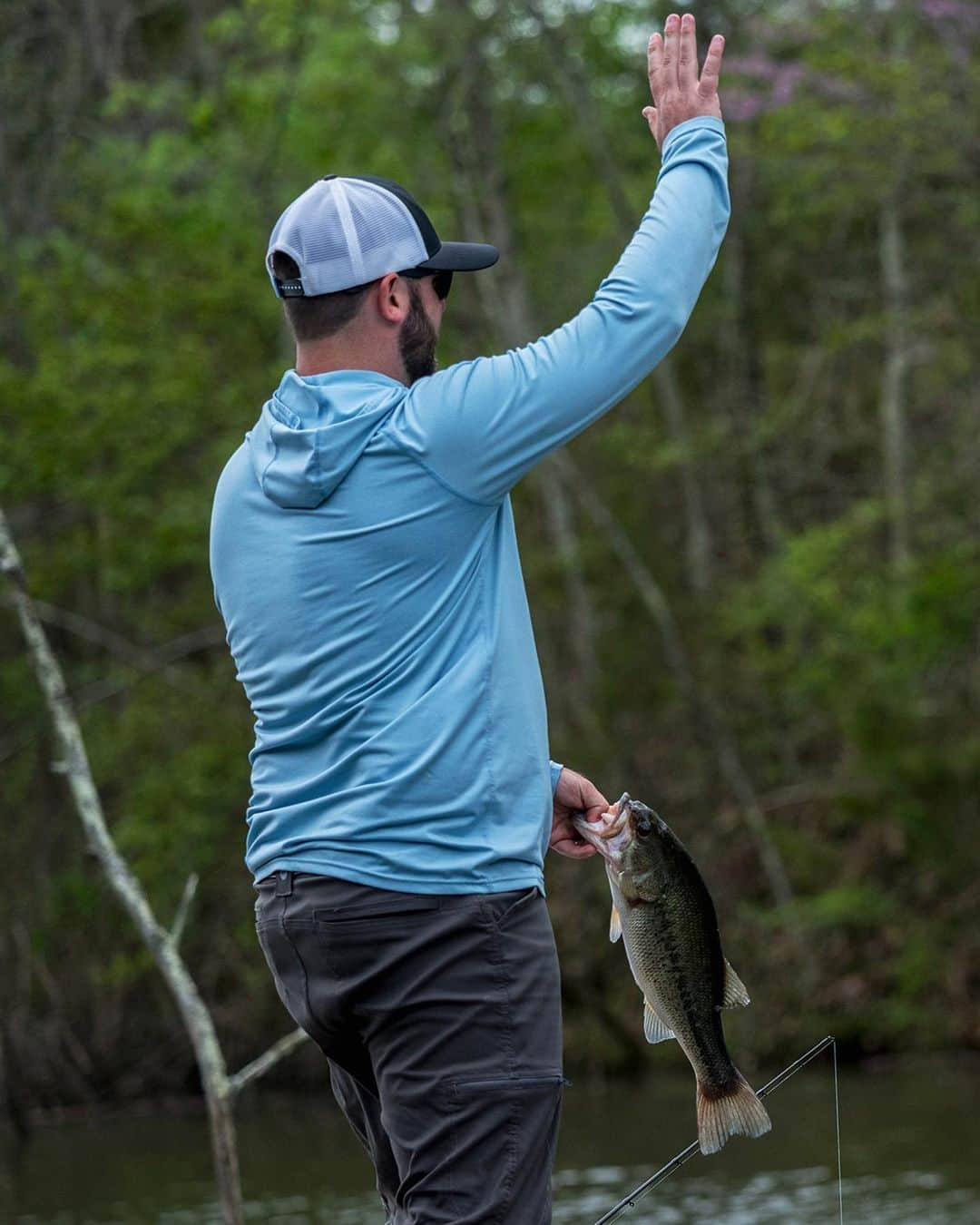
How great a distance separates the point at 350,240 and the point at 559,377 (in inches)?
13.9

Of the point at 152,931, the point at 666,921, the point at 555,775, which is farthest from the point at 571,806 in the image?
the point at 152,931

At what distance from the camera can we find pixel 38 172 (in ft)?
57.5

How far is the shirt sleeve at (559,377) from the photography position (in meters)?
2.60

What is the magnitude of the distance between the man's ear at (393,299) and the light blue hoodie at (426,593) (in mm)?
88

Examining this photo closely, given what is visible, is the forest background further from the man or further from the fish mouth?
the man

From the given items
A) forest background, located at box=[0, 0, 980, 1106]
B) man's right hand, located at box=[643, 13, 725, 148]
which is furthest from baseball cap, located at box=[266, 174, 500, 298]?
forest background, located at box=[0, 0, 980, 1106]

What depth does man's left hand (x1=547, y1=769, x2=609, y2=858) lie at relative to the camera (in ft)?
10.1

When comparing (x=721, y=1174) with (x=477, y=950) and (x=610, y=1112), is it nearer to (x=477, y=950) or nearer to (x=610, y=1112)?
(x=610, y=1112)

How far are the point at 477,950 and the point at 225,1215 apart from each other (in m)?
4.15

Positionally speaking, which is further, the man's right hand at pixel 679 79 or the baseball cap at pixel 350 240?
the man's right hand at pixel 679 79

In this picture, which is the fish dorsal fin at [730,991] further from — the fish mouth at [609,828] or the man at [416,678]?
the man at [416,678]

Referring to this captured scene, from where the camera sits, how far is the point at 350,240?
2.74 m

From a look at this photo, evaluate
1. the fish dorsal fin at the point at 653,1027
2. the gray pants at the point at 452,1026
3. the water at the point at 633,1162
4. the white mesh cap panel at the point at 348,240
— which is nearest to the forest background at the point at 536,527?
the water at the point at 633,1162

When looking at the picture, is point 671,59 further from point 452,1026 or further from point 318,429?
point 452,1026
